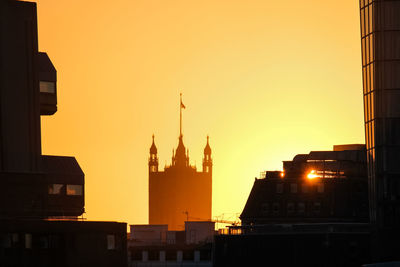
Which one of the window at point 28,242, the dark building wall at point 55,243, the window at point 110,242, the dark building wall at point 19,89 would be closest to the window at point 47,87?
the dark building wall at point 19,89

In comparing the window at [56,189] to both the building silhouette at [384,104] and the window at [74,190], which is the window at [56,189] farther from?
Result: the building silhouette at [384,104]

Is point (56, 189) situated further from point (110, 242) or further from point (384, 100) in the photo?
point (384, 100)

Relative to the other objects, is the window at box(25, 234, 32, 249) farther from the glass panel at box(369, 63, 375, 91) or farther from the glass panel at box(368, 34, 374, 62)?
the glass panel at box(368, 34, 374, 62)

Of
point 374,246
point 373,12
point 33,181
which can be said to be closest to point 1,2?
point 33,181

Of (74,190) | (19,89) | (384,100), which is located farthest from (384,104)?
(19,89)

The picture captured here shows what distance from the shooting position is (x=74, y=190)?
17562 centimetres

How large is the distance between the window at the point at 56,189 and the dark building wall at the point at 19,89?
20.4 meters

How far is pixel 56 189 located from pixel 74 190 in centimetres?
276

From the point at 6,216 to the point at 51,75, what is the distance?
1823cm

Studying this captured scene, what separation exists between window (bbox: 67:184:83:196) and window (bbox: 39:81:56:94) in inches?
769

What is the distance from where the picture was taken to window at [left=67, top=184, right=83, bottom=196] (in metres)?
175

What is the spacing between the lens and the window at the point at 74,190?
575ft

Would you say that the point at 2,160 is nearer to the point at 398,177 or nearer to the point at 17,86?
the point at 17,86

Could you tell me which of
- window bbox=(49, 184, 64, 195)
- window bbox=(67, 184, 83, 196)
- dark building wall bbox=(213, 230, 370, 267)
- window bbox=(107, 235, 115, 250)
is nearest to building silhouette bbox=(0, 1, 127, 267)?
window bbox=(107, 235, 115, 250)
